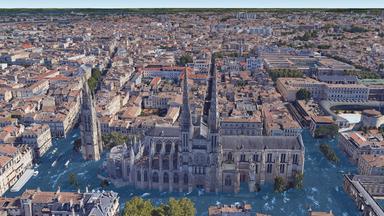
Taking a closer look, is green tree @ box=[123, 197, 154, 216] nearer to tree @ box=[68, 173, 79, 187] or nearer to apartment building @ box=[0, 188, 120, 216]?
apartment building @ box=[0, 188, 120, 216]

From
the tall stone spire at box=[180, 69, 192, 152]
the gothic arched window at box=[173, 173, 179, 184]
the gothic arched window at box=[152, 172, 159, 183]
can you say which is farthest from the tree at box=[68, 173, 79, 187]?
the tall stone spire at box=[180, 69, 192, 152]

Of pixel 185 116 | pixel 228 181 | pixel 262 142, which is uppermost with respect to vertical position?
pixel 185 116

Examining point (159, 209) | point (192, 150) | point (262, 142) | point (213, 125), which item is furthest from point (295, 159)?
point (159, 209)

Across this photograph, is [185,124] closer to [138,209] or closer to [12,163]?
[138,209]

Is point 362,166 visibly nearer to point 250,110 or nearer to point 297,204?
point 297,204

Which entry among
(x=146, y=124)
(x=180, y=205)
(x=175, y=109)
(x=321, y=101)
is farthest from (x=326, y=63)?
(x=180, y=205)

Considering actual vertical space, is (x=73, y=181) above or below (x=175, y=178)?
below
